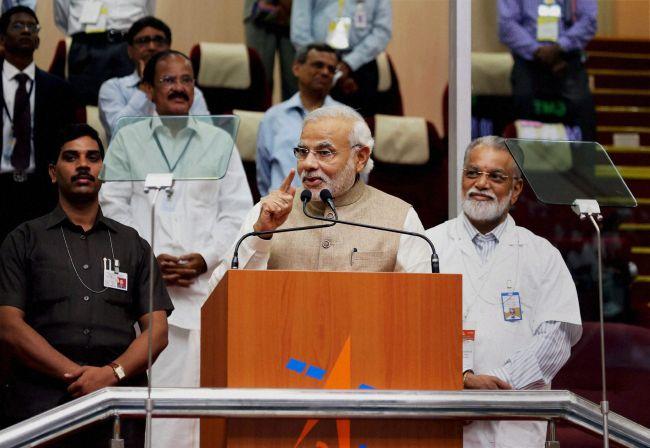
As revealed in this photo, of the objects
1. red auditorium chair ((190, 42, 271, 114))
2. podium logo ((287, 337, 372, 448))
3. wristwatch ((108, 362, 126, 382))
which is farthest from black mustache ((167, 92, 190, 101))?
podium logo ((287, 337, 372, 448))

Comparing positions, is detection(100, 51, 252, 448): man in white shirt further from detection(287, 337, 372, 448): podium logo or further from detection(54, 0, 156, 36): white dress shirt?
detection(287, 337, 372, 448): podium logo

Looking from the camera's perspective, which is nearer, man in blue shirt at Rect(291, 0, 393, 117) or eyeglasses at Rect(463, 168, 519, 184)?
eyeglasses at Rect(463, 168, 519, 184)

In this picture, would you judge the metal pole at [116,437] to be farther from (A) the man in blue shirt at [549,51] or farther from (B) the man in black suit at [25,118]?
(A) the man in blue shirt at [549,51]

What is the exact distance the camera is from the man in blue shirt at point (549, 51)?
608 centimetres

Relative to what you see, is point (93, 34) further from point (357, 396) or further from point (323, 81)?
point (357, 396)

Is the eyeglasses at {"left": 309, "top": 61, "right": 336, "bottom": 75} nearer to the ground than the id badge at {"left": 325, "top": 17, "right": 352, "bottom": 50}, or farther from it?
nearer to the ground

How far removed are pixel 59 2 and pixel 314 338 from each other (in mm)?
4208

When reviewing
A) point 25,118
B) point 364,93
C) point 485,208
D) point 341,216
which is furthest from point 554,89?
point 341,216

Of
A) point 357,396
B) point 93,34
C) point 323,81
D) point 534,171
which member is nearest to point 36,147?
point 93,34

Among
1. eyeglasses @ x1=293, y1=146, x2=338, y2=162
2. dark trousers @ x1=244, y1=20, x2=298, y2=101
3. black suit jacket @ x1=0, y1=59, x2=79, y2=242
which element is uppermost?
dark trousers @ x1=244, y1=20, x2=298, y2=101

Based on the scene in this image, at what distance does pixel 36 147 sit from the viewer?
5531 millimetres

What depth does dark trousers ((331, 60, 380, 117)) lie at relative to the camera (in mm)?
6285

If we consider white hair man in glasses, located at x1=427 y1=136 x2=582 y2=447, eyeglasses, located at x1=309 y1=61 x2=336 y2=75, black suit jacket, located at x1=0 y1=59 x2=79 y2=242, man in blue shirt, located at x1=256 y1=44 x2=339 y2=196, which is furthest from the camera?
eyeglasses, located at x1=309 y1=61 x2=336 y2=75

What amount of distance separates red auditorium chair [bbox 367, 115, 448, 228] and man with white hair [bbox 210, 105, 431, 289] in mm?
2516
